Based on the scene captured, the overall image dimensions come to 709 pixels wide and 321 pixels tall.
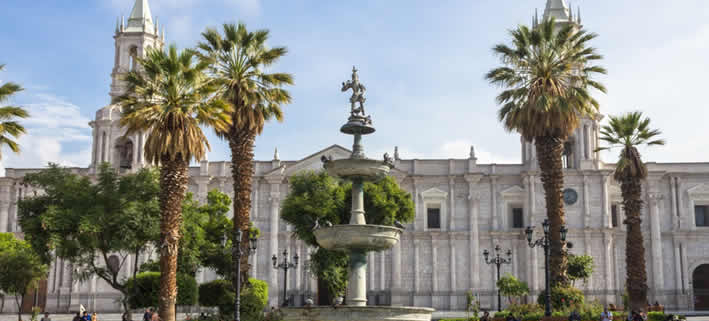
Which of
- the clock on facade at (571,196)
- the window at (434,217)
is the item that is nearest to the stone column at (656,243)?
the clock on facade at (571,196)

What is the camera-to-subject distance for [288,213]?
36.2m

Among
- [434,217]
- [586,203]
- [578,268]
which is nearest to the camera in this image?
[578,268]

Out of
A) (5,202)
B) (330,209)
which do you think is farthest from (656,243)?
(5,202)

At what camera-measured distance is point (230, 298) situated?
2862 centimetres

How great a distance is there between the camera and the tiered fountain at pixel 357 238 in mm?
18078

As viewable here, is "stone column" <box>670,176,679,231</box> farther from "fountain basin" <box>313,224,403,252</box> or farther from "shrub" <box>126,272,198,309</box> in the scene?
"fountain basin" <box>313,224,403,252</box>

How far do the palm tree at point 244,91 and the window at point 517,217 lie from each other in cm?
2392

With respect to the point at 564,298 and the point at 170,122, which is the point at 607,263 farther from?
the point at 170,122

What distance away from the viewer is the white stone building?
47.2 metres

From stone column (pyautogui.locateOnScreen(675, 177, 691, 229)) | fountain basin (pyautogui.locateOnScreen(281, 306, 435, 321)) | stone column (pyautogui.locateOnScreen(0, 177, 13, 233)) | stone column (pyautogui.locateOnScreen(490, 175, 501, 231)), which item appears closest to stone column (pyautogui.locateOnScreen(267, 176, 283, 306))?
stone column (pyautogui.locateOnScreen(490, 175, 501, 231))

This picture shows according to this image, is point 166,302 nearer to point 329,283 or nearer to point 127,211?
point 127,211

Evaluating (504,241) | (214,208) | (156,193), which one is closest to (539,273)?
(504,241)

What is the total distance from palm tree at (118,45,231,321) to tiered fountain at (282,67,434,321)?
18.9ft

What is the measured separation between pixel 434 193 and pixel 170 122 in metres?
27.5
